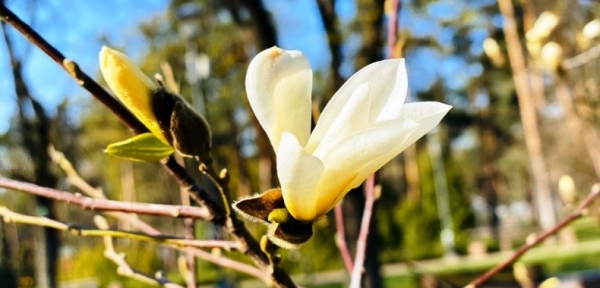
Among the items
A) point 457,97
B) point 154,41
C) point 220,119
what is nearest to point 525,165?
point 457,97

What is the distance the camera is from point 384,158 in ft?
1.34

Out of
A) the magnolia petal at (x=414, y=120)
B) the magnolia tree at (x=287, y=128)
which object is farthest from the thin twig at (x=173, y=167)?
the magnolia petal at (x=414, y=120)

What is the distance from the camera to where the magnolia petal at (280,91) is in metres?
0.43

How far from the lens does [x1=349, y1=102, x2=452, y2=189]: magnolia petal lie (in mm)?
400

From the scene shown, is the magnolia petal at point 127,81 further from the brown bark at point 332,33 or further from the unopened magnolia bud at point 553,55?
the brown bark at point 332,33

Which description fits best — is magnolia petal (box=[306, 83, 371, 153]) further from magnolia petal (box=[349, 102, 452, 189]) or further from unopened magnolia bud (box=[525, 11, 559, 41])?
unopened magnolia bud (box=[525, 11, 559, 41])

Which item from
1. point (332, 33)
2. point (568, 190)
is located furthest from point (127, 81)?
point (332, 33)

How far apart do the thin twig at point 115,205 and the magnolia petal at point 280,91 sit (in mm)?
104

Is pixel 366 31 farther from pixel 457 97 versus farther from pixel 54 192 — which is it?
pixel 457 97

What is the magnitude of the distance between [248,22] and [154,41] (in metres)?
13.8

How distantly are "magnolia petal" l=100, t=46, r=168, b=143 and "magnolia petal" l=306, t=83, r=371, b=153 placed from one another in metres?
0.12

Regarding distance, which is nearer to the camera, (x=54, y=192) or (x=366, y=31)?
(x=54, y=192)

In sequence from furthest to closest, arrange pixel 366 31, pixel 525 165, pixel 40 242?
pixel 525 165 → pixel 40 242 → pixel 366 31

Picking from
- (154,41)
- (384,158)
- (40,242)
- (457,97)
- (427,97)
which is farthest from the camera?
(457,97)
